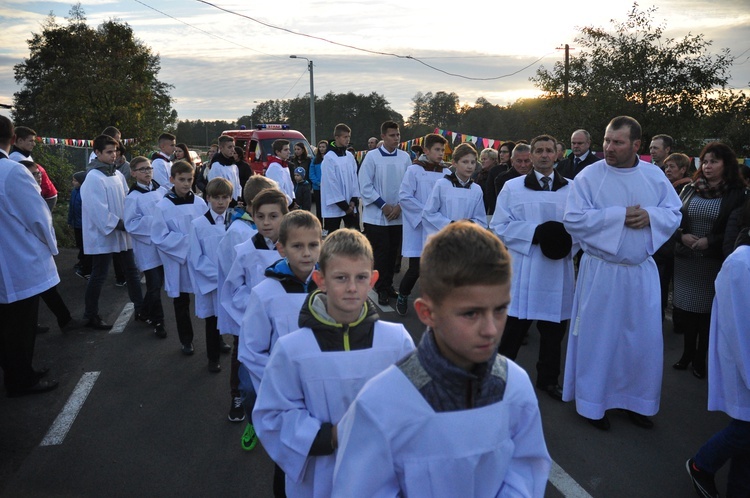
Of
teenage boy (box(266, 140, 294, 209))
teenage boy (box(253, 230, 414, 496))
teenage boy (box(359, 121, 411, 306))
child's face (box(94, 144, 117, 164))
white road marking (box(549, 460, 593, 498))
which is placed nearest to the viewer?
teenage boy (box(253, 230, 414, 496))

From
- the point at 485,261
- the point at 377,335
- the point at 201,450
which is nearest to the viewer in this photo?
the point at 485,261

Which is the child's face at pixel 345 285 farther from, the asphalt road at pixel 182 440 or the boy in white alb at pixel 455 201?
the boy in white alb at pixel 455 201

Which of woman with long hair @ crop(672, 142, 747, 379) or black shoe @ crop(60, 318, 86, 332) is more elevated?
woman with long hair @ crop(672, 142, 747, 379)

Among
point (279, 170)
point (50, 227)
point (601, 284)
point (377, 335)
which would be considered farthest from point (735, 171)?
point (279, 170)

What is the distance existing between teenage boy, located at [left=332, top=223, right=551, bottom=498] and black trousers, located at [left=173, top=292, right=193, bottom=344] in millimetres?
4721

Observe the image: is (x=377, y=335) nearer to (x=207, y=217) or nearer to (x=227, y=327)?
(x=227, y=327)

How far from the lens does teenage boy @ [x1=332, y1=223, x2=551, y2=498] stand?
1.62m

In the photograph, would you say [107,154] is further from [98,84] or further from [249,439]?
[98,84]

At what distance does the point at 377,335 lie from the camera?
235cm

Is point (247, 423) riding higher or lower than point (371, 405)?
lower

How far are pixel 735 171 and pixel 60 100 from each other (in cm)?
2780

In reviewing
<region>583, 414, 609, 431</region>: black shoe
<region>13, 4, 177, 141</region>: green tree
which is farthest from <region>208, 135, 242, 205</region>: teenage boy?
<region>13, 4, 177, 141</region>: green tree

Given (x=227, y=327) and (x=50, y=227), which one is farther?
(x=50, y=227)

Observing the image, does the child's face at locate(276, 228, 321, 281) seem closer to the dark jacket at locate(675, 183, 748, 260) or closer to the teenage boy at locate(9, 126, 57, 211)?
the dark jacket at locate(675, 183, 748, 260)
